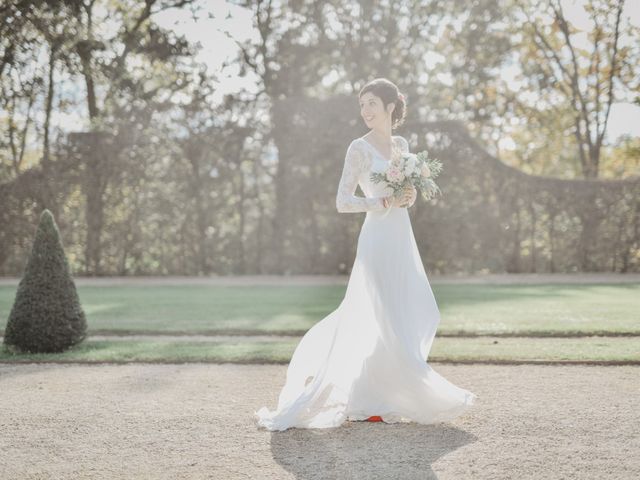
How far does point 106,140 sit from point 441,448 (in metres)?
13.8

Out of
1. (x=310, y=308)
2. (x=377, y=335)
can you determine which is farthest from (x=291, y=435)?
(x=310, y=308)

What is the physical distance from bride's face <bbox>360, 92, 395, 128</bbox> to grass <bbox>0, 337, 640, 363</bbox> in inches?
112

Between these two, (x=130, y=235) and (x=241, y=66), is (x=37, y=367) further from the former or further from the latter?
(x=241, y=66)

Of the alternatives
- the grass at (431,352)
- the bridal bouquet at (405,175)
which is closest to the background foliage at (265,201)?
the grass at (431,352)

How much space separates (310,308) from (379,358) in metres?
5.92

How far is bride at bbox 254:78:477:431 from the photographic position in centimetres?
441

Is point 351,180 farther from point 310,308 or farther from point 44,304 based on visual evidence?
point 310,308

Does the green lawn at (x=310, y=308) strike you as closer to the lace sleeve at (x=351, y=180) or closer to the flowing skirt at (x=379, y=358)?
the flowing skirt at (x=379, y=358)

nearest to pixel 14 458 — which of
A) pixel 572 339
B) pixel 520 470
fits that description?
pixel 520 470

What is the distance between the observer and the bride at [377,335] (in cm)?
441

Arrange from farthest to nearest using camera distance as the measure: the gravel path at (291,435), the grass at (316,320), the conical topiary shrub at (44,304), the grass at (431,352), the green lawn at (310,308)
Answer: the green lawn at (310,308)
the conical topiary shrub at (44,304)
the grass at (316,320)
the grass at (431,352)
the gravel path at (291,435)

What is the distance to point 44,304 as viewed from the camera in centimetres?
727

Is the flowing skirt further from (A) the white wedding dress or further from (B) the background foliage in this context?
(B) the background foliage

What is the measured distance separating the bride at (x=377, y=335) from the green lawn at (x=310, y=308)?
12.3ft
